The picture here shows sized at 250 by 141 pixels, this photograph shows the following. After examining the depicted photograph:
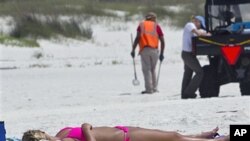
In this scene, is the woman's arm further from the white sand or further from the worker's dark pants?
the worker's dark pants

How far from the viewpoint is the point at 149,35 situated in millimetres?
17891

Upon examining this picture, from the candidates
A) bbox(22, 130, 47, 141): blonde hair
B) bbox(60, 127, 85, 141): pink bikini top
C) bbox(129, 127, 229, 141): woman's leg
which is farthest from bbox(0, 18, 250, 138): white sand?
bbox(22, 130, 47, 141): blonde hair

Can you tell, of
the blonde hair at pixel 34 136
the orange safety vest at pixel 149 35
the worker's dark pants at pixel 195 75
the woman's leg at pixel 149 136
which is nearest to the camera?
the blonde hair at pixel 34 136

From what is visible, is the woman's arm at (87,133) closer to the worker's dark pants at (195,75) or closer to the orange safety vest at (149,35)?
the worker's dark pants at (195,75)

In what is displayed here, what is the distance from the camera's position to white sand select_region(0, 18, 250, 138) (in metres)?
12.2

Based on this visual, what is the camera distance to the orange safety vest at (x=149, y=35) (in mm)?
17859

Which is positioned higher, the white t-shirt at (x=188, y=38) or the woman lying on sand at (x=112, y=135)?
the white t-shirt at (x=188, y=38)

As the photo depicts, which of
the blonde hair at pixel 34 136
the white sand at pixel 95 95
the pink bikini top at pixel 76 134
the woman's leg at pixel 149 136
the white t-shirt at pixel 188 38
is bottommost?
the white sand at pixel 95 95

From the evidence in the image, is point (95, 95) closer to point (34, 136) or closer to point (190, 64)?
point (190, 64)

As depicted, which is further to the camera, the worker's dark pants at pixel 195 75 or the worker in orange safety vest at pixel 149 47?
the worker in orange safety vest at pixel 149 47

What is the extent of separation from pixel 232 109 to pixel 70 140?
12.8ft

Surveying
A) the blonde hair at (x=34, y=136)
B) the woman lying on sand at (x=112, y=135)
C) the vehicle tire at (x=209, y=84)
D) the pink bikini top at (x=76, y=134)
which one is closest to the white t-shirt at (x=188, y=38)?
the vehicle tire at (x=209, y=84)

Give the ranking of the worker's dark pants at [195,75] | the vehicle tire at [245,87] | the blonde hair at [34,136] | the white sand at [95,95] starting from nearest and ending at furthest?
the blonde hair at [34,136], the white sand at [95,95], the vehicle tire at [245,87], the worker's dark pants at [195,75]

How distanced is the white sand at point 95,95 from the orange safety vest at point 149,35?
932mm
